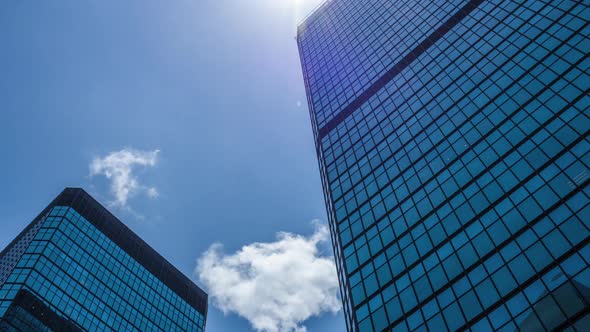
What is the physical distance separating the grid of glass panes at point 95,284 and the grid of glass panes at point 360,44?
39567 millimetres

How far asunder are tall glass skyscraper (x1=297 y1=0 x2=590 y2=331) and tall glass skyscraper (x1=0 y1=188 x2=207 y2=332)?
3682 cm

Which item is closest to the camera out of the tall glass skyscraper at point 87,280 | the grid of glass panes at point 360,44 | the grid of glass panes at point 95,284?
the tall glass skyscraper at point 87,280

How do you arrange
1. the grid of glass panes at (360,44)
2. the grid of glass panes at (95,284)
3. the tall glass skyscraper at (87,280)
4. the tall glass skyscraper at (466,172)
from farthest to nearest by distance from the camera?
the grid of glass panes at (95,284)
the grid of glass panes at (360,44)
the tall glass skyscraper at (87,280)
the tall glass skyscraper at (466,172)

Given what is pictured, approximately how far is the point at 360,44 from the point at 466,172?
3651cm

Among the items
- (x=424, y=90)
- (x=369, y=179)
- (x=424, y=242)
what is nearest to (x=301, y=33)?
(x=424, y=90)

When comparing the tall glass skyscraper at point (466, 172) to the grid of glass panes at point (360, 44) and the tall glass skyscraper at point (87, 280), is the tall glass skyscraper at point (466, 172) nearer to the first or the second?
the grid of glass panes at point (360, 44)

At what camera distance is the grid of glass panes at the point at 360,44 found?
6356cm

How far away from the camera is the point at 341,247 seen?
46688 mm

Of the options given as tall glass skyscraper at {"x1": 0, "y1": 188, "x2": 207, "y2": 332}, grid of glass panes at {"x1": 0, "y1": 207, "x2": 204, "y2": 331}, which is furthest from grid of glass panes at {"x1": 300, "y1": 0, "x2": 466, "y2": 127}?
tall glass skyscraper at {"x1": 0, "y1": 188, "x2": 207, "y2": 332}

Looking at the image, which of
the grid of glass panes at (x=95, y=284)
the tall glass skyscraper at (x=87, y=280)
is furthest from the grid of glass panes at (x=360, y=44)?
the tall glass skyscraper at (x=87, y=280)

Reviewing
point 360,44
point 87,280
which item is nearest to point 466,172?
point 360,44

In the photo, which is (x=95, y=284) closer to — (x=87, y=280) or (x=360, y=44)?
(x=87, y=280)

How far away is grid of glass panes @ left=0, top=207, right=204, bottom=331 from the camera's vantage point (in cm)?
6494

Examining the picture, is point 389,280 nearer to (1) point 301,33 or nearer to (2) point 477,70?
(2) point 477,70
